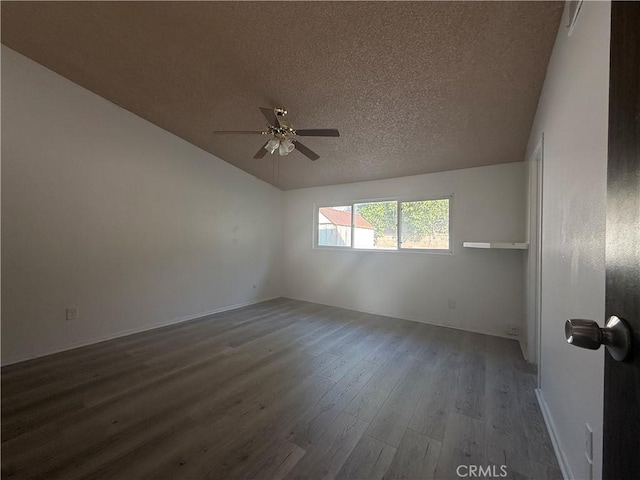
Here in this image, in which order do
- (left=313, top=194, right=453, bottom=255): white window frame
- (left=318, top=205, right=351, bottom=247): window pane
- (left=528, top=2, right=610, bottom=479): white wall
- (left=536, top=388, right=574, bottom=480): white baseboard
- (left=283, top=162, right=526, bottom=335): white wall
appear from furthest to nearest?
(left=318, top=205, right=351, bottom=247): window pane → (left=313, top=194, right=453, bottom=255): white window frame → (left=283, top=162, right=526, bottom=335): white wall → (left=536, top=388, right=574, bottom=480): white baseboard → (left=528, top=2, right=610, bottom=479): white wall

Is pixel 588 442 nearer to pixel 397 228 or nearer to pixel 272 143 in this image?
pixel 272 143

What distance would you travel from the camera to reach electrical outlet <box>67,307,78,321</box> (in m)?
2.70

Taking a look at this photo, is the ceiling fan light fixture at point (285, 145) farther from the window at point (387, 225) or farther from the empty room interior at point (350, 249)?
the window at point (387, 225)

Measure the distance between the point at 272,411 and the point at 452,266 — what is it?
2.96 meters

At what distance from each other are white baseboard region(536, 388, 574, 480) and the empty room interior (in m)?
0.02

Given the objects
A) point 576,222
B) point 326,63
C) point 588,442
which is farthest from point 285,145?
point 588,442

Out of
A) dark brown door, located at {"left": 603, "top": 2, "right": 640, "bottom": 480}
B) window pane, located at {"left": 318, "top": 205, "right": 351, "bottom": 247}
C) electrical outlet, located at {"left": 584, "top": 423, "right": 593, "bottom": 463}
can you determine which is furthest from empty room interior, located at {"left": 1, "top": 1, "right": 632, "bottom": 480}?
dark brown door, located at {"left": 603, "top": 2, "right": 640, "bottom": 480}

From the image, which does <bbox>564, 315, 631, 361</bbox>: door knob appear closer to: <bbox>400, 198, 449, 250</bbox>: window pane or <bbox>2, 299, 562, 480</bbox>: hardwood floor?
<bbox>2, 299, 562, 480</bbox>: hardwood floor

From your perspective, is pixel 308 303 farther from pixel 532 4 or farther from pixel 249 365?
pixel 532 4

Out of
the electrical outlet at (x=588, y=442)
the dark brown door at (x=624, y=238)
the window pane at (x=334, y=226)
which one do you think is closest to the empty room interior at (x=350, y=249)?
the electrical outlet at (x=588, y=442)

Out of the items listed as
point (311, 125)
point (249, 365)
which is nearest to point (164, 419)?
point (249, 365)

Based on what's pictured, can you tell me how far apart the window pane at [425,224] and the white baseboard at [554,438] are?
2.10m

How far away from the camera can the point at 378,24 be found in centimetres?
167

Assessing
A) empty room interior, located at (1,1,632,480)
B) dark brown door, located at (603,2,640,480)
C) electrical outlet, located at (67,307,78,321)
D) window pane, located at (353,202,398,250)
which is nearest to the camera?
dark brown door, located at (603,2,640,480)
